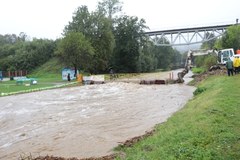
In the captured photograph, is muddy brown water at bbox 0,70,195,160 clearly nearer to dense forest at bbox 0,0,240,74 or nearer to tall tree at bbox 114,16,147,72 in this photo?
dense forest at bbox 0,0,240,74

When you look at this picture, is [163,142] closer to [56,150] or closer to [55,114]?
[56,150]

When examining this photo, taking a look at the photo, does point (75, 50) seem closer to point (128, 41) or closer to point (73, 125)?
point (128, 41)

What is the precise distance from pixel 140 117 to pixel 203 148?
377 inches

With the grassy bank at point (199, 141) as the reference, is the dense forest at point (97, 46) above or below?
above

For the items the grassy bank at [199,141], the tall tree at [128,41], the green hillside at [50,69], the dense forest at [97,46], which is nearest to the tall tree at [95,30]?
the dense forest at [97,46]

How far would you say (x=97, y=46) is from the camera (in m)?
67.1

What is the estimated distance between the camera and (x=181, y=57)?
639 feet

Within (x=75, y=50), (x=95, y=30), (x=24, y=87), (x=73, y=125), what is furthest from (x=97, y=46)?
(x=73, y=125)

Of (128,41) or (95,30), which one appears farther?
(128,41)

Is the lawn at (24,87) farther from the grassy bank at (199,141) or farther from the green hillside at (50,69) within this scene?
the grassy bank at (199,141)

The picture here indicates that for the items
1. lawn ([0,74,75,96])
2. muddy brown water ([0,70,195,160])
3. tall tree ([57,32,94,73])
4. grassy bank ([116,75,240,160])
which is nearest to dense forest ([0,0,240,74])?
tall tree ([57,32,94,73])

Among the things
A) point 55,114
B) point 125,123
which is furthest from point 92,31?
point 125,123

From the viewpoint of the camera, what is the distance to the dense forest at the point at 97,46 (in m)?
57.3

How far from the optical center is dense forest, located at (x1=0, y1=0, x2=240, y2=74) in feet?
188
